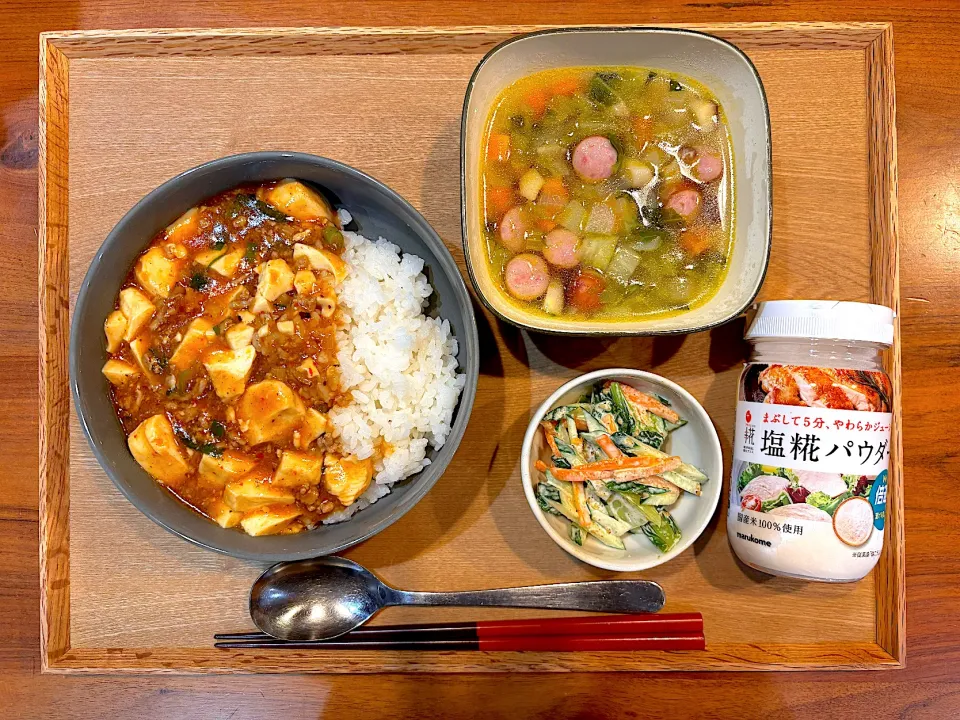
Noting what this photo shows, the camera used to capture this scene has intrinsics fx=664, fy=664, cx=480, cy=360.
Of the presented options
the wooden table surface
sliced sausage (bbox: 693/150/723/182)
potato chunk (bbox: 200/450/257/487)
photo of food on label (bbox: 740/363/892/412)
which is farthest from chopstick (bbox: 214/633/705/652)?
sliced sausage (bbox: 693/150/723/182)

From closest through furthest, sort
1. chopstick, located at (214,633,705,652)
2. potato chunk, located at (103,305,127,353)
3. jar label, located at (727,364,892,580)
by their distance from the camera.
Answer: jar label, located at (727,364,892,580) → potato chunk, located at (103,305,127,353) → chopstick, located at (214,633,705,652)

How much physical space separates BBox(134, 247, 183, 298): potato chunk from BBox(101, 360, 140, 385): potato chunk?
0.71 feet

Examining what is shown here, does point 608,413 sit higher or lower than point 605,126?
lower

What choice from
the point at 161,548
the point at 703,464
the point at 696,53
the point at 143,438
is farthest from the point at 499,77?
the point at 161,548

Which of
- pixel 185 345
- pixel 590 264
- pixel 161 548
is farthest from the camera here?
pixel 161 548

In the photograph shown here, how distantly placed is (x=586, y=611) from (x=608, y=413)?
606mm

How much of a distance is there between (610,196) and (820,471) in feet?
3.05

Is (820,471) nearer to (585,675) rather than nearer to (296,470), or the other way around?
(585,675)

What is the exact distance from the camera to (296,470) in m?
1.76

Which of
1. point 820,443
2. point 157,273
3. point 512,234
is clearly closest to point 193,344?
point 157,273

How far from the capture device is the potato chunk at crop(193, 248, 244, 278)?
1.81m

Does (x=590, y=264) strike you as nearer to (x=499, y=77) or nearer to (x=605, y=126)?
(x=605, y=126)

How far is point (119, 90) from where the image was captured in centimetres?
207

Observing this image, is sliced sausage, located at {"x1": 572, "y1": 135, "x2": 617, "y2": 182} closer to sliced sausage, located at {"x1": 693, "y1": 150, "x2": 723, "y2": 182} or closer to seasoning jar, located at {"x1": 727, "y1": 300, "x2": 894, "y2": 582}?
sliced sausage, located at {"x1": 693, "y1": 150, "x2": 723, "y2": 182}
